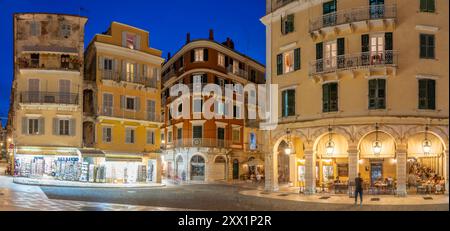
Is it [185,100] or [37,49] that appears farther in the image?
[185,100]

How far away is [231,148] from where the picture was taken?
194 feet

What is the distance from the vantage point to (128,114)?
47.8m

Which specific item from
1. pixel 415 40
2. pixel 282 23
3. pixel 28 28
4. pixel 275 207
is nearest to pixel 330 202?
pixel 275 207

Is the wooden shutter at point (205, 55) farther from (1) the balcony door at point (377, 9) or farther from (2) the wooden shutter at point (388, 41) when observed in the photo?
(2) the wooden shutter at point (388, 41)

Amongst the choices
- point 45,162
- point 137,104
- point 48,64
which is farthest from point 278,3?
point 45,162

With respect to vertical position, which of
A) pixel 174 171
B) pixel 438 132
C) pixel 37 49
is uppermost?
pixel 37 49

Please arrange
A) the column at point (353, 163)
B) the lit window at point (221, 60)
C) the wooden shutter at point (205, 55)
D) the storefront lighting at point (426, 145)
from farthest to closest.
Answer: the lit window at point (221, 60)
the wooden shutter at point (205, 55)
the column at point (353, 163)
the storefront lighting at point (426, 145)

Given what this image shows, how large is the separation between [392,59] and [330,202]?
1004 cm

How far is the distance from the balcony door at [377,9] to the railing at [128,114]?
26.5m

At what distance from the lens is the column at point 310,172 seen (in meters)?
32.8

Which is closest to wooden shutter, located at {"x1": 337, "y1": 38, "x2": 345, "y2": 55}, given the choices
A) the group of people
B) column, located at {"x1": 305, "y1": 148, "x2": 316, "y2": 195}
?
column, located at {"x1": 305, "y1": 148, "x2": 316, "y2": 195}

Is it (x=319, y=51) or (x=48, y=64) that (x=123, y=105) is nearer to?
(x=48, y=64)

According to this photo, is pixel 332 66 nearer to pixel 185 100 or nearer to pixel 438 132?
pixel 438 132

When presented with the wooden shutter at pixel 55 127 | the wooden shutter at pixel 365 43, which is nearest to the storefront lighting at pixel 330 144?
the wooden shutter at pixel 365 43
